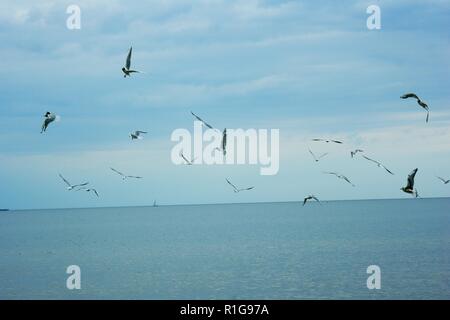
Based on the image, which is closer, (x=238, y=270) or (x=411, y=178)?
(x=411, y=178)

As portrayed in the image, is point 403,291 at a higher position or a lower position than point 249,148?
lower

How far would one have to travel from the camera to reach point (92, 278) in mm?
53219

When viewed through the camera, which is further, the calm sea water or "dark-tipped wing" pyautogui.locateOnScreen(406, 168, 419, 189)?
the calm sea water

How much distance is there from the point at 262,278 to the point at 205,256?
71.9 ft

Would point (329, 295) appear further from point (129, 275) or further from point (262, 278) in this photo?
point (129, 275)

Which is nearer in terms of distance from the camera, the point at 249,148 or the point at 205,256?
the point at 249,148

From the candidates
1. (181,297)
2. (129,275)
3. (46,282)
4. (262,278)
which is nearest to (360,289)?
(262,278)

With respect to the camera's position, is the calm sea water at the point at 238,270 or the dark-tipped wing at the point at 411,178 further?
the calm sea water at the point at 238,270

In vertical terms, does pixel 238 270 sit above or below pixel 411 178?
below
